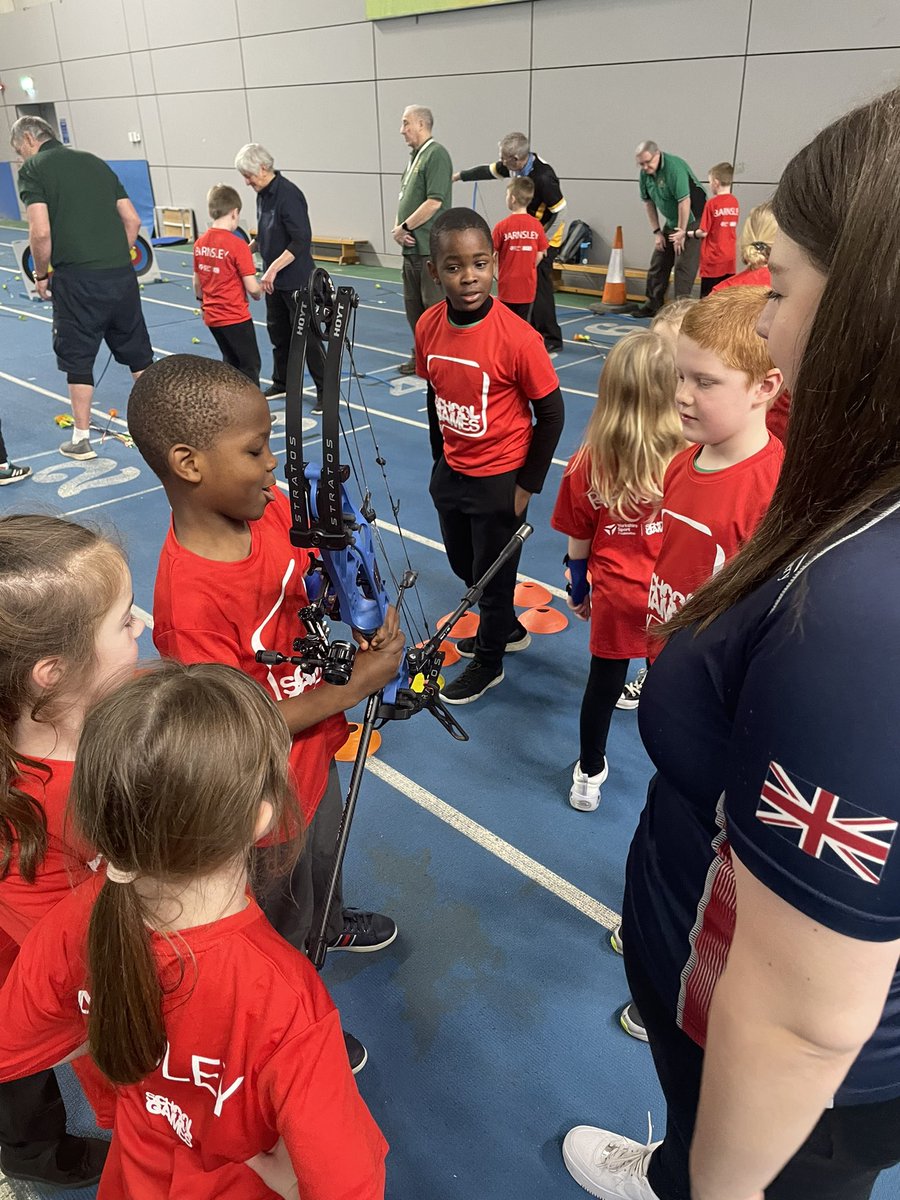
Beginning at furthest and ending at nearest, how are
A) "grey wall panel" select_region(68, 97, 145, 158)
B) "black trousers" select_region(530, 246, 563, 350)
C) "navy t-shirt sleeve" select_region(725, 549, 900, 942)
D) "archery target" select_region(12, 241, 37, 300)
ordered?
"grey wall panel" select_region(68, 97, 145, 158), "archery target" select_region(12, 241, 37, 300), "black trousers" select_region(530, 246, 563, 350), "navy t-shirt sleeve" select_region(725, 549, 900, 942)

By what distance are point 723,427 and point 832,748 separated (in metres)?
1.29

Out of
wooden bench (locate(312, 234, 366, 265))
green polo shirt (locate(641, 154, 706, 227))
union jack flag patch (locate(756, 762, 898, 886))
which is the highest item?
green polo shirt (locate(641, 154, 706, 227))

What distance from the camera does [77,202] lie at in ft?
16.4

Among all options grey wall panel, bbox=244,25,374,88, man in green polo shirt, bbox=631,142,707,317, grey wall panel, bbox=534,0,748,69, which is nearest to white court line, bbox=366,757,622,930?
man in green polo shirt, bbox=631,142,707,317

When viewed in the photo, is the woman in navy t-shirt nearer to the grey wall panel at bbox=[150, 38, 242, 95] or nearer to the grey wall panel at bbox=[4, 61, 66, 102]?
the grey wall panel at bbox=[150, 38, 242, 95]

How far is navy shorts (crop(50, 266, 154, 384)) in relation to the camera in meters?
5.15

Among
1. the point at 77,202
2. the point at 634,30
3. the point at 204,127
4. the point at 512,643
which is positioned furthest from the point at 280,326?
the point at 204,127

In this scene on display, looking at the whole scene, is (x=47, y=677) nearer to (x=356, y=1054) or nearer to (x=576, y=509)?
(x=356, y=1054)

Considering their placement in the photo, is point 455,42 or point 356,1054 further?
point 455,42

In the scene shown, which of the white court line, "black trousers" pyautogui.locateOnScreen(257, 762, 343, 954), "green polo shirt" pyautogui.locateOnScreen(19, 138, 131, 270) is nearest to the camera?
"black trousers" pyautogui.locateOnScreen(257, 762, 343, 954)

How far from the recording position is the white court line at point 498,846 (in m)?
2.29

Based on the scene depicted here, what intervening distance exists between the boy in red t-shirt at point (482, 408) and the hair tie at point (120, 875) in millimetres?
2033

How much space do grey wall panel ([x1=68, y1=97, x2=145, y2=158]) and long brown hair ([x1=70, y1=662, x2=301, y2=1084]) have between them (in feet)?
54.2

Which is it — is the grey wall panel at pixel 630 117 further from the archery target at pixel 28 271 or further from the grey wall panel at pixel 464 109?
the archery target at pixel 28 271
